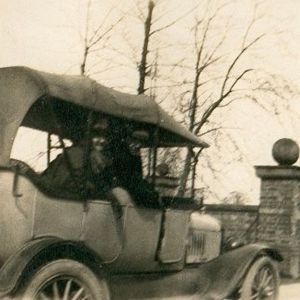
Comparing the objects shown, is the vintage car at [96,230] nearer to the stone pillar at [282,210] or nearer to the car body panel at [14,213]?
the car body panel at [14,213]

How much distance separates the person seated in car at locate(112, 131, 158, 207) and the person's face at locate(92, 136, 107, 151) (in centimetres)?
20

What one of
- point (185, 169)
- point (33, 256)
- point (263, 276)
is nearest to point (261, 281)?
point (263, 276)

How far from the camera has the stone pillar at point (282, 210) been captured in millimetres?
10078

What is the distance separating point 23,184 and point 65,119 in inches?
41.7

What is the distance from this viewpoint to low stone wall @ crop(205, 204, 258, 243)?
10.6m

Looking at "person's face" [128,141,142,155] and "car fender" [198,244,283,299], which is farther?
"car fender" [198,244,283,299]

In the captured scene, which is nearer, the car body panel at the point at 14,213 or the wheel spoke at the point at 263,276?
the car body panel at the point at 14,213

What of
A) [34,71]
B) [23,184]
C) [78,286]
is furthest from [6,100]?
[78,286]

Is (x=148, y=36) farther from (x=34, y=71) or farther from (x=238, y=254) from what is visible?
(x=34, y=71)

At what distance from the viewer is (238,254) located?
21.0 feet

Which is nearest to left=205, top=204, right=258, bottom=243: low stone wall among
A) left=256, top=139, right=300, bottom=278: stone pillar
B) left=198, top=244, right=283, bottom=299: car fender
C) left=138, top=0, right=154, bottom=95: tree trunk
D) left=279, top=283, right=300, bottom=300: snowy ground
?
left=256, top=139, right=300, bottom=278: stone pillar

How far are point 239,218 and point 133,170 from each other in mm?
5747

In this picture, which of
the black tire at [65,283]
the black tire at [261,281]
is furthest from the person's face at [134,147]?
the black tire at [261,281]

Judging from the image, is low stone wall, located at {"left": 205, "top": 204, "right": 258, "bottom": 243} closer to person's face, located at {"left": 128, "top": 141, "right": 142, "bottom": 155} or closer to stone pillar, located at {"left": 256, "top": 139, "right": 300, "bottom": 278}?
stone pillar, located at {"left": 256, "top": 139, "right": 300, "bottom": 278}
